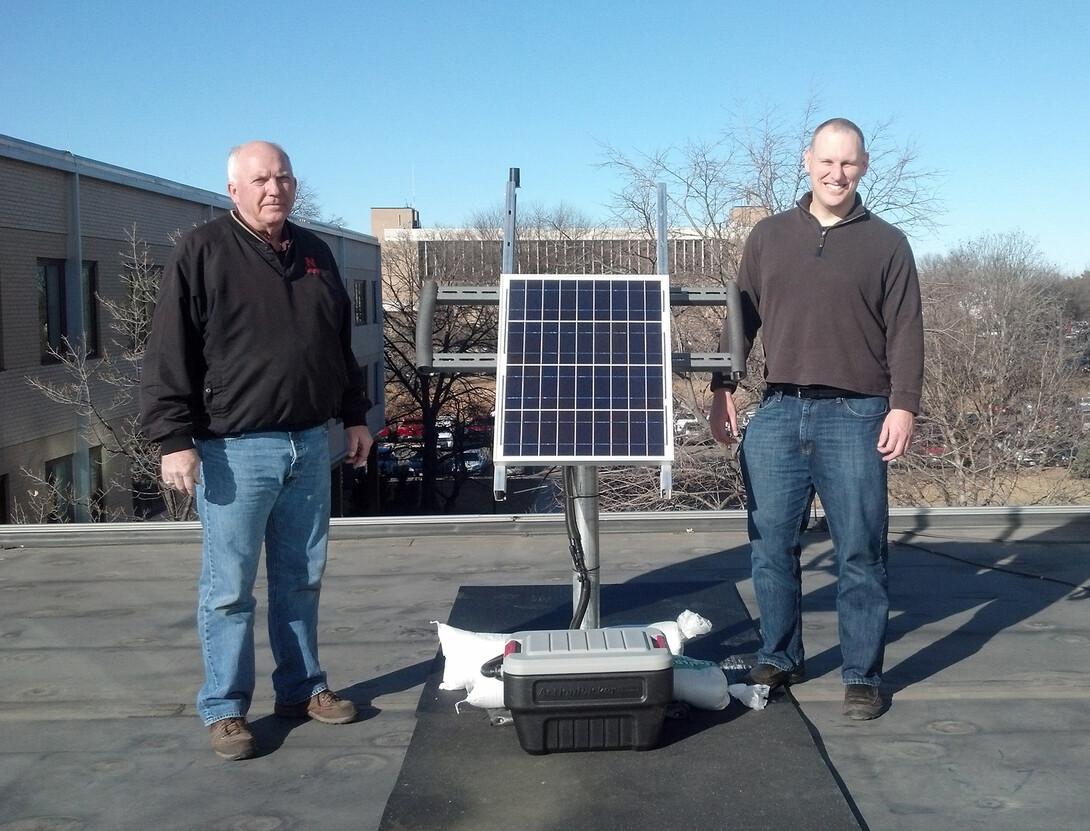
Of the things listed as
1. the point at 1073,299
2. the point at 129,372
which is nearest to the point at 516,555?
the point at 129,372

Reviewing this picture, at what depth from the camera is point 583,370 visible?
10.4 ft

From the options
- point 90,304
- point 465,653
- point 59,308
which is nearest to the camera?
point 465,653

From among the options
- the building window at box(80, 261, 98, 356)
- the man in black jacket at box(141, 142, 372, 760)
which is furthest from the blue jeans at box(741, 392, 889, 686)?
the building window at box(80, 261, 98, 356)

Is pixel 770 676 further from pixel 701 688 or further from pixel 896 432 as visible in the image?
pixel 896 432

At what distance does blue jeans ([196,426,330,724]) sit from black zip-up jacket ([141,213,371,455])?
69 mm

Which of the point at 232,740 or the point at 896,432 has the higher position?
the point at 896,432

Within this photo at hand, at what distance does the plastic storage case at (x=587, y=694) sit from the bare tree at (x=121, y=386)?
1397 centimetres

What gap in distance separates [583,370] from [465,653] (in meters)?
0.93

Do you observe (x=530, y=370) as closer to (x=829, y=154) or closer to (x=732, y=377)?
(x=732, y=377)

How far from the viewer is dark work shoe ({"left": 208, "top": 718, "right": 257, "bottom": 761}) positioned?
280 cm

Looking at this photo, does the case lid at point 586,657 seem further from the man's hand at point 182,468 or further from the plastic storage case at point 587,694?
the man's hand at point 182,468

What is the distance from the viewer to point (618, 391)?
3115mm

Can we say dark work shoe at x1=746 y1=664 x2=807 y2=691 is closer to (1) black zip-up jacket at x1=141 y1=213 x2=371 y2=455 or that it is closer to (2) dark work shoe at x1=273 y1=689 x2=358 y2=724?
(2) dark work shoe at x1=273 y1=689 x2=358 y2=724

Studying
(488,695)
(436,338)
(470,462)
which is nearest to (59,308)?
(436,338)
